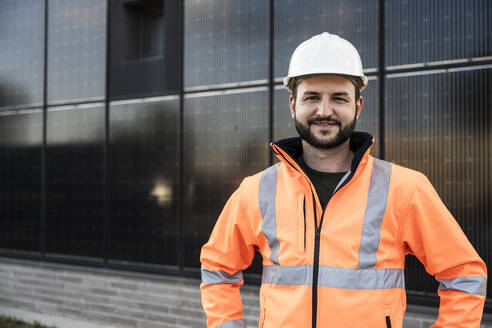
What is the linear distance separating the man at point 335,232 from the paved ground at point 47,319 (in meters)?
5.17

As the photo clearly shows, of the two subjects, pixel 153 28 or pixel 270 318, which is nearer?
pixel 270 318

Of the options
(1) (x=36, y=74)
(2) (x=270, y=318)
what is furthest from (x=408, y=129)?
(1) (x=36, y=74)

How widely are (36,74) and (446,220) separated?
7.30 metres

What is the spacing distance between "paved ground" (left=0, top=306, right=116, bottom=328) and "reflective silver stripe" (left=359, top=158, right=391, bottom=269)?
5.57m

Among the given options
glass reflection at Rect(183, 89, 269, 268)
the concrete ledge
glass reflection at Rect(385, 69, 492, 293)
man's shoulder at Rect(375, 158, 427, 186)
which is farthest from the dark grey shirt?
the concrete ledge

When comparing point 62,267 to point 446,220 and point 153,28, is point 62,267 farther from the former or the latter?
point 446,220

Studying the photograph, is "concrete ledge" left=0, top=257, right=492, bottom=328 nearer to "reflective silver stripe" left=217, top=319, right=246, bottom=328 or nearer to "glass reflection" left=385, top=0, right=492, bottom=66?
"glass reflection" left=385, top=0, right=492, bottom=66

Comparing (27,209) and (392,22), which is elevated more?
(392,22)

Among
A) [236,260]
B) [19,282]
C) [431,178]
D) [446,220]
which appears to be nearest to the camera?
[446,220]

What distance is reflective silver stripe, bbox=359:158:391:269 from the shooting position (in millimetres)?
1990

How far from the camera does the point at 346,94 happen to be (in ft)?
7.13

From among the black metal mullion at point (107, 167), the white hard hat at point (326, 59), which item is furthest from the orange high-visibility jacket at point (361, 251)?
the black metal mullion at point (107, 167)

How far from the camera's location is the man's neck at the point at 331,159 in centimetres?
226

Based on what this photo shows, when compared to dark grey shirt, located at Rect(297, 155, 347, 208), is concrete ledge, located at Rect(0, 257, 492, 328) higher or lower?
lower
